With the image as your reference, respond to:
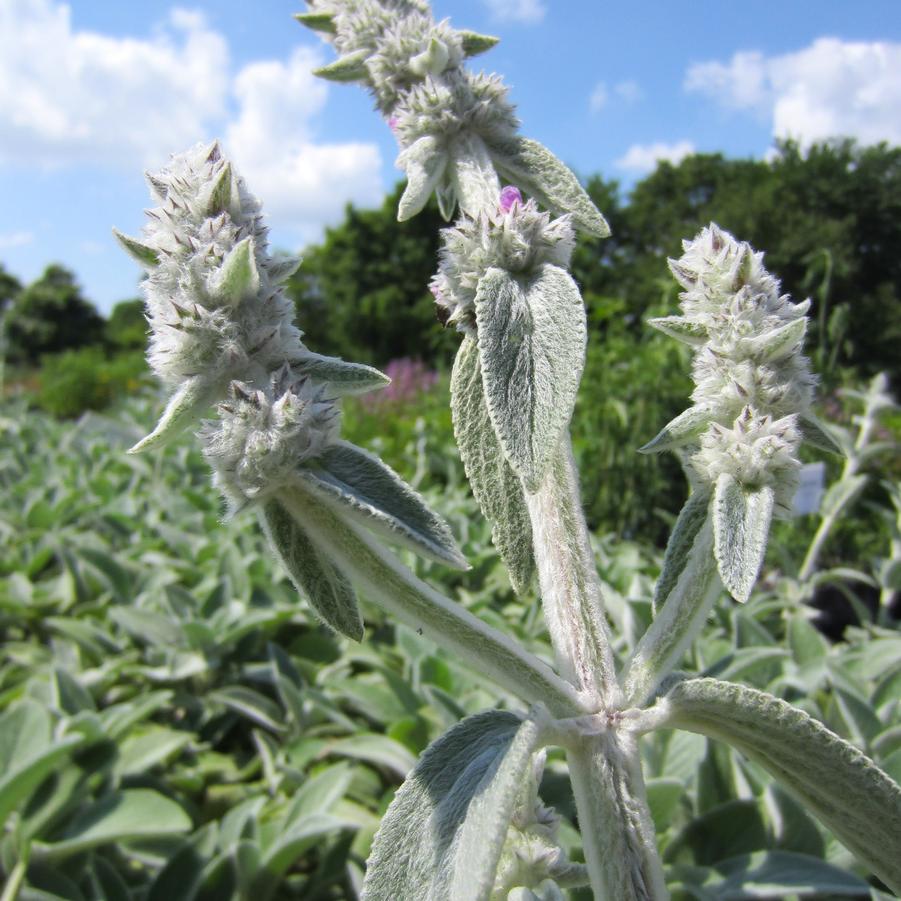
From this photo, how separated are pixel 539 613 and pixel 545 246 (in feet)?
9.17

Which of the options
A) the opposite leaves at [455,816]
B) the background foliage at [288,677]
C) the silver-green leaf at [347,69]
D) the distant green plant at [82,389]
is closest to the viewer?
the opposite leaves at [455,816]

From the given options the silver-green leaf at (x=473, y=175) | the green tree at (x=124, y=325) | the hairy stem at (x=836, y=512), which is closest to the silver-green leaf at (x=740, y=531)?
the silver-green leaf at (x=473, y=175)

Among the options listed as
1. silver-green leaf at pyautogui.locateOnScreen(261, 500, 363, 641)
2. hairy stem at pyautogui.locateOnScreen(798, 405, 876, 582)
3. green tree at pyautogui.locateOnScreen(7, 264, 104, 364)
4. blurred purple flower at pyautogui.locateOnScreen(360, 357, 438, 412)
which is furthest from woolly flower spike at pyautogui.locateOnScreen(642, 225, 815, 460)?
green tree at pyautogui.locateOnScreen(7, 264, 104, 364)

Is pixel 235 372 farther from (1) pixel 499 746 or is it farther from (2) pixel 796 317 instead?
(2) pixel 796 317

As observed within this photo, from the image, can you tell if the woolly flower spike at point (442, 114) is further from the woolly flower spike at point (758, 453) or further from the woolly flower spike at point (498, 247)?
the woolly flower spike at point (758, 453)

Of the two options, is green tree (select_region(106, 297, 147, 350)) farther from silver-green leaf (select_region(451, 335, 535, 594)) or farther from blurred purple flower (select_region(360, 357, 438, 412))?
silver-green leaf (select_region(451, 335, 535, 594))

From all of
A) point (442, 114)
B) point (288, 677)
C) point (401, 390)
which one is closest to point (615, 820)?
point (442, 114)


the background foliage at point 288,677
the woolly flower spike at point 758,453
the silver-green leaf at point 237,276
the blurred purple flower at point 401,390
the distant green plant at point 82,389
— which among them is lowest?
the background foliage at point 288,677

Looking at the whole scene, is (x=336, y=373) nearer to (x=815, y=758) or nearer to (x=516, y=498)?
(x=516, y=498)

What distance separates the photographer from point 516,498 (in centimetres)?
106

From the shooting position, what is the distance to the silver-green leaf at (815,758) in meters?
0.81

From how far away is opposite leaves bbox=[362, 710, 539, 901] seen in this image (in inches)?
27.1

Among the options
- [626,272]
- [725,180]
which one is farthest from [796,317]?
[725,180]

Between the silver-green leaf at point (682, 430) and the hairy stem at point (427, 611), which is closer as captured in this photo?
the hairy stem at point (427, 611)
